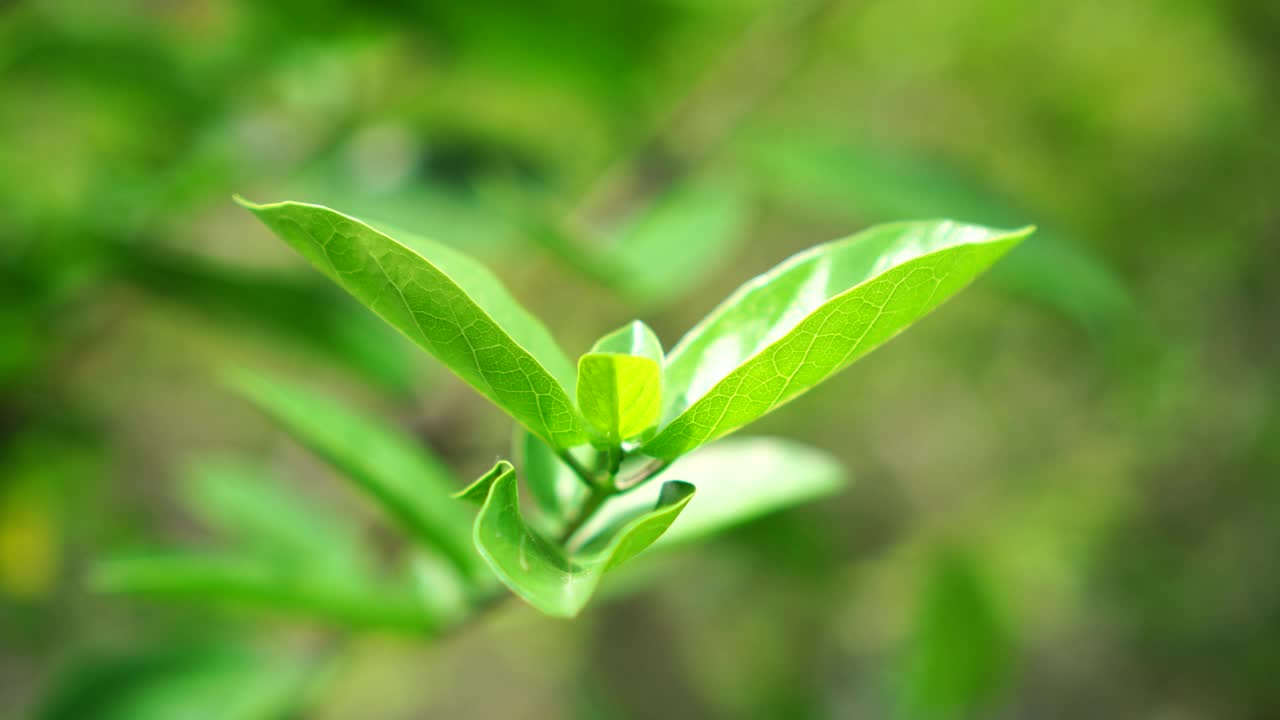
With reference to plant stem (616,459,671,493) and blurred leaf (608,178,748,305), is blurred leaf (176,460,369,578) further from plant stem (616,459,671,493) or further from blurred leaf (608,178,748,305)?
plant stem (616,459,671,493)


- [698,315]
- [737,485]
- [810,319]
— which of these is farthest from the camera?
[698,315]

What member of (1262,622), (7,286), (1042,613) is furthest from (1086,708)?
(7,286)

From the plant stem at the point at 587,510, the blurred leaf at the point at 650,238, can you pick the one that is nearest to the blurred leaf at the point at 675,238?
the blurred leaf at the point at 650,238

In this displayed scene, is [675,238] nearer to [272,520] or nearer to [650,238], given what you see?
[650,238]

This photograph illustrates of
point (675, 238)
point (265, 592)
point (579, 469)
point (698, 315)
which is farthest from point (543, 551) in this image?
point (698, 315)

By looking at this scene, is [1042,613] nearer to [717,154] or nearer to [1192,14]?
[1192,14]

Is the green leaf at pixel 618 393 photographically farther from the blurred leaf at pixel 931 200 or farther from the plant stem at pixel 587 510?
the blurred leaf at pixel 931 200

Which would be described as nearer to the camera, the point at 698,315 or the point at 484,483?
the point at 484,483

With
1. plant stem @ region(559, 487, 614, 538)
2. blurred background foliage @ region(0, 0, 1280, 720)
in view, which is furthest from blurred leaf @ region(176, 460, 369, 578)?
plant stem @ region(559, 487, 614, 538)
